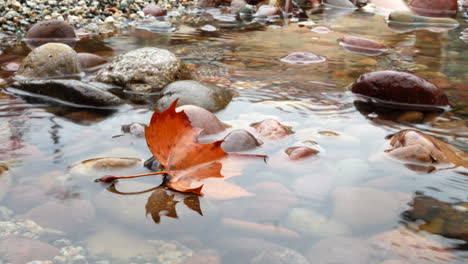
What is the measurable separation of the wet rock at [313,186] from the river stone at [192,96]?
1015 millimetres

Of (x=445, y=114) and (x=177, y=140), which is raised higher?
(x=177, y=140)

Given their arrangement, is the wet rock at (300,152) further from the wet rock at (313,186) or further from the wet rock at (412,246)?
the wet rock at (412,246)

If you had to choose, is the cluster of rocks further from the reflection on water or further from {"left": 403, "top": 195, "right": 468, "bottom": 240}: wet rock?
{"left": 403, "top": 195, "right": 468, "bottom": 240}: wet rock

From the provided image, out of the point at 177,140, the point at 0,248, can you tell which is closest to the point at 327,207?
the point at 177,140

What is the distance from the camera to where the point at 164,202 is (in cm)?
179

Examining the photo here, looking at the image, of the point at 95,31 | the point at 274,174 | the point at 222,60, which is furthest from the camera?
the point at 95,31

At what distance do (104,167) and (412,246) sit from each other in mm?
1295

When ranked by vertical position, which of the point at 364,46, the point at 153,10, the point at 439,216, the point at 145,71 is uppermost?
the point at 153,10

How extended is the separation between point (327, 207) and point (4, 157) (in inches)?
58.8

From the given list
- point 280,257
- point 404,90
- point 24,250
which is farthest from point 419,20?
point 24,250

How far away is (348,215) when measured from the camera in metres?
1.72

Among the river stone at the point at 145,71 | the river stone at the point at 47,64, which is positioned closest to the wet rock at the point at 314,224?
the river stone at the point at 145,71

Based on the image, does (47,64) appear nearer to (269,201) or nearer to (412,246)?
(269,201)

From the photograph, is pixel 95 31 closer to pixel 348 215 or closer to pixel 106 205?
pixel 106 205
